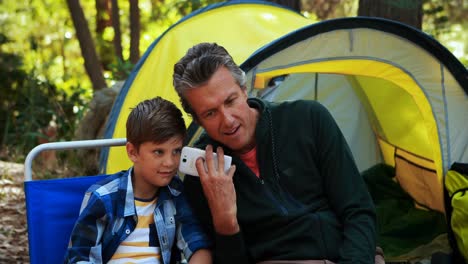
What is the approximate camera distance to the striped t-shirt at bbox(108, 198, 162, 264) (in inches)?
98.7

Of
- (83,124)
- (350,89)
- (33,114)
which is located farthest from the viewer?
(33,114)

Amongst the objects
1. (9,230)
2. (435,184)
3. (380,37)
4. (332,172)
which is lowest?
(9,230)

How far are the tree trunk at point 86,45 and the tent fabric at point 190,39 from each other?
4.10 metres

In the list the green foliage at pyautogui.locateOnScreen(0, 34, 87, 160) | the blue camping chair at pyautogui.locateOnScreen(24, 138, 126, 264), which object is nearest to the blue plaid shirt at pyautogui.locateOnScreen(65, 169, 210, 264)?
the blue camping chair at pyautogui.locateOnScreen(24, 138, 126, 264)

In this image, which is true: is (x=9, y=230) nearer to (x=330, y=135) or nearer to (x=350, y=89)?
(x=350, y=89)

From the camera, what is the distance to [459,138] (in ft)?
11.5

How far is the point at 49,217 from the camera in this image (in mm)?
2756

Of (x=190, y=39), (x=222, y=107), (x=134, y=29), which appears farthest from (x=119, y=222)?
(x=134, y=29)

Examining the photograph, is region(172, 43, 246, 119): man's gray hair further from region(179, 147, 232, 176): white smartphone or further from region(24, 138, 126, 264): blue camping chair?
region(24, 138, 126, 264): blue camping chair

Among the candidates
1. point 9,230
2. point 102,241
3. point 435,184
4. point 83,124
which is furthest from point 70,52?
point 102,241

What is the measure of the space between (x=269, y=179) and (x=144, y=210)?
0.46 m

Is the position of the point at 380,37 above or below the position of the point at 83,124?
above

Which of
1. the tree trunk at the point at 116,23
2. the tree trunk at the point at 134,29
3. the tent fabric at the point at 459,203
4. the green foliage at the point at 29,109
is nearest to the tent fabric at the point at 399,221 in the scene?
the tent fabric at the point at 459,203

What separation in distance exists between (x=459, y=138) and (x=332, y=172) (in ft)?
4.06
